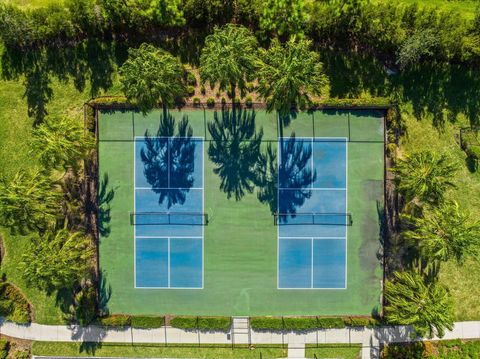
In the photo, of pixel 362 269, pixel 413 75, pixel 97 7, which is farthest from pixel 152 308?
pixel 413 75

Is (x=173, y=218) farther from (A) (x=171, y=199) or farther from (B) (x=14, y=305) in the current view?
(B) (x=14, y=305)

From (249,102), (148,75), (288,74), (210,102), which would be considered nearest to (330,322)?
(249,102)

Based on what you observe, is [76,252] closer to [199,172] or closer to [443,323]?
[199,172]

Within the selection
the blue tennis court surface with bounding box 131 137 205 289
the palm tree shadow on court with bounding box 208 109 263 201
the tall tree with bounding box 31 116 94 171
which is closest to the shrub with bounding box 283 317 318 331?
the blue tennis court surface with bounding box 131 137 205 289

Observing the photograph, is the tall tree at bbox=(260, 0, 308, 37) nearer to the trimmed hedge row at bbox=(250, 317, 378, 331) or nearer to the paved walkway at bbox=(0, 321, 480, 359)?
the trimmed hedge row at bbox=(250, 317, 378, 331)

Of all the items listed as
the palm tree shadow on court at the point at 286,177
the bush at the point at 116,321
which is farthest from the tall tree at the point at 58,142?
the palm tree shadow on court at the point at 286,177

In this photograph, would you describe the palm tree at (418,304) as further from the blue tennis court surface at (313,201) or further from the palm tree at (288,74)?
the palm tree at (288,74)

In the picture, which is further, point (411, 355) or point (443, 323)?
point (411, 355)
